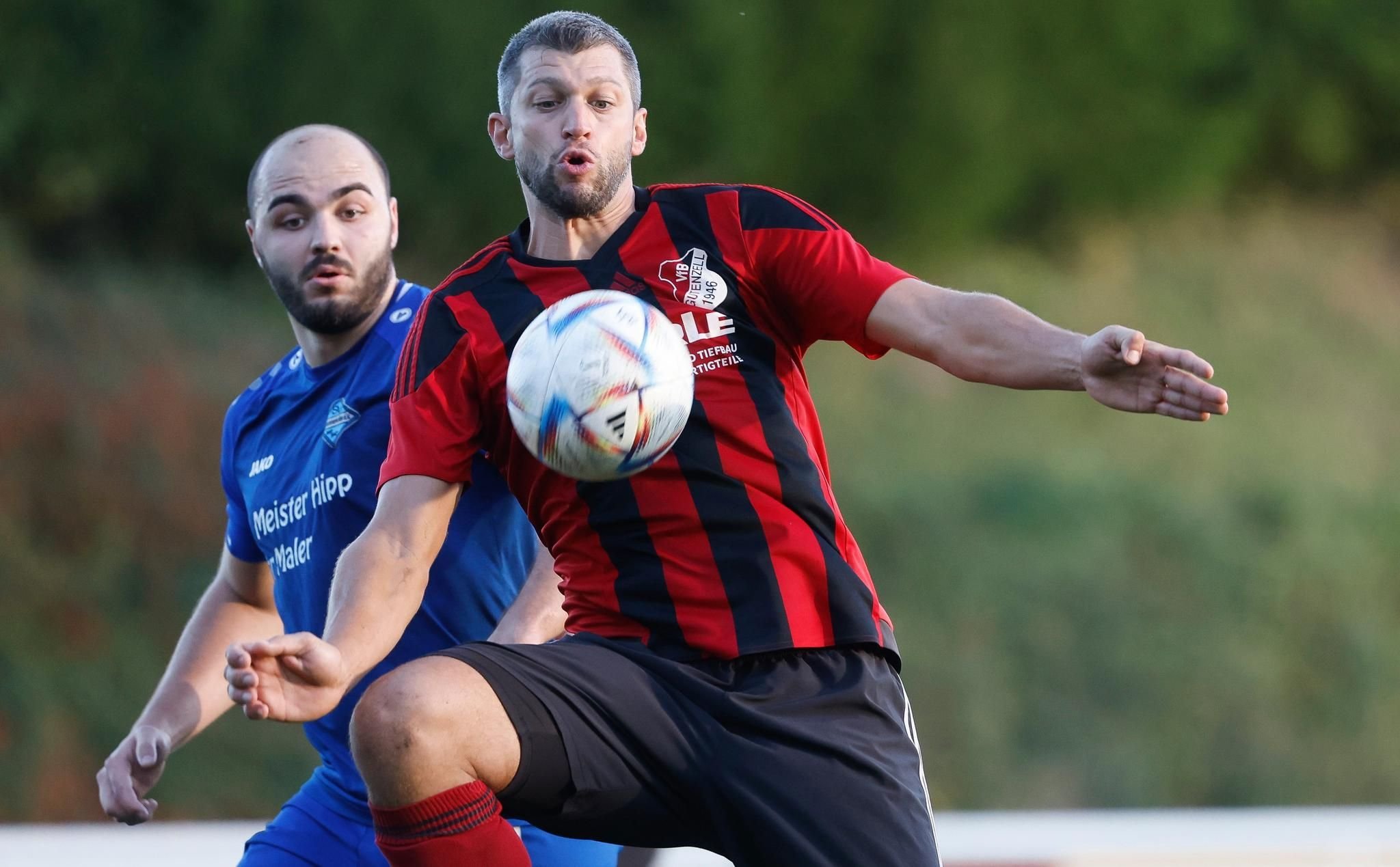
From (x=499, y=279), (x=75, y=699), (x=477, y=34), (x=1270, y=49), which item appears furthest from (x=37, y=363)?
(x=1270, y=49)

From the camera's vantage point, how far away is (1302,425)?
1384cm

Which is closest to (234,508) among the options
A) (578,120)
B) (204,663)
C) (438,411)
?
Result: (204,663)

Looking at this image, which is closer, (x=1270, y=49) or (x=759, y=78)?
(x=759, y=78)

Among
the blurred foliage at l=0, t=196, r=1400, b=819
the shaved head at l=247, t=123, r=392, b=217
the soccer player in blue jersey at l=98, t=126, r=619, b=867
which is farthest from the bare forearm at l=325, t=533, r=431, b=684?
the blurred foliage at l=0, t=196, r=1400, b=819

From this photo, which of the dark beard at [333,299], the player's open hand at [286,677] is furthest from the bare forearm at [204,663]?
the player's open hand at [286,677]

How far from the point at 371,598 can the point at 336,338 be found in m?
1.13

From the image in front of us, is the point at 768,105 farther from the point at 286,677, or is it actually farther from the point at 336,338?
the point at 286,677

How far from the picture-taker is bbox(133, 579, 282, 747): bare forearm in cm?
394

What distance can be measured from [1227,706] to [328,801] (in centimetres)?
908

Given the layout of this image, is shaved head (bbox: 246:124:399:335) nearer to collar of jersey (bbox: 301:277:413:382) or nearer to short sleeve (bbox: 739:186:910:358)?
collar of jersey (bbox: 301:277:413:382)

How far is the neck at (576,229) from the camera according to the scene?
130 inches

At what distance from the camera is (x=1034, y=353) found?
298 centimetres

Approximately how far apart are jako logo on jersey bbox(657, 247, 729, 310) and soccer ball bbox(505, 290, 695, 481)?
0.80 ft

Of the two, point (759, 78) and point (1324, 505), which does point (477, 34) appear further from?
point (1324, 505)
